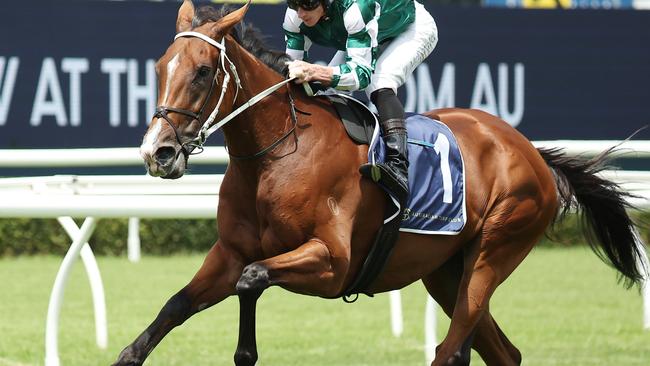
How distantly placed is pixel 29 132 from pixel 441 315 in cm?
350

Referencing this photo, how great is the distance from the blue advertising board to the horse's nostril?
17.5 feet

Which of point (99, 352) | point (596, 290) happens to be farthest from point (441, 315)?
point (99, 352)

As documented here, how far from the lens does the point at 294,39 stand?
14.9ft

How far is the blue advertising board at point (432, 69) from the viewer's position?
937 cm

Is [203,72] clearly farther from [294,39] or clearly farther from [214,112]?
[294,39]

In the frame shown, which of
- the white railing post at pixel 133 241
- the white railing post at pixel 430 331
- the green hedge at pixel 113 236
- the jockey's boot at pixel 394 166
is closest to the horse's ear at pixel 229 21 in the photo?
the jockey's boot at pixel 394 166

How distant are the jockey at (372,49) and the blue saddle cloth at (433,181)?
0.39ft

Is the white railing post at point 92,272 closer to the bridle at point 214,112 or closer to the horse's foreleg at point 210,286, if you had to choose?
the horse's foreleg at point 210,286

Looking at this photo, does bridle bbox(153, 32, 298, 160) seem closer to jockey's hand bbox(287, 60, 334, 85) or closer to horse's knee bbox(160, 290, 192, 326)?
jockey's hand bbox(287, 60, 334, 85)

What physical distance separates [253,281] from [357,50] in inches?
36.9

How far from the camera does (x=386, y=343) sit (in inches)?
254

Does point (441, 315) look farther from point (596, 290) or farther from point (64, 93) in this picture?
point (64, 93)

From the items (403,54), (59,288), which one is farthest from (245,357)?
(59,288)

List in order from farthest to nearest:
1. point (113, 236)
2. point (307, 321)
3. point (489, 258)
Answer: point (113, 236) < point (307, 321) < point (489, 258)
